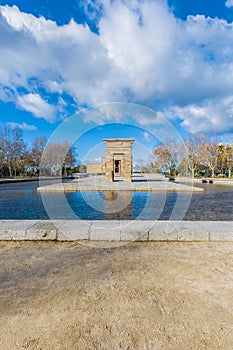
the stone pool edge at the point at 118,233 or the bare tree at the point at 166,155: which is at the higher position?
the bare tree at the point at 166,155

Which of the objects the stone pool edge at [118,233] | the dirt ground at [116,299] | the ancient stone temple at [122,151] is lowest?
the dirt ground at [116,299]

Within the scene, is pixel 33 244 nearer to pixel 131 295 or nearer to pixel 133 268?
pixel 133 268

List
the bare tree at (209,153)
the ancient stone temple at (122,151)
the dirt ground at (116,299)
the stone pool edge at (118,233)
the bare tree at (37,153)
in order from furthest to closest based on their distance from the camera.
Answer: the bare tree at (37,153) < the bare tree at (209,153) < the ancient stone temple at (122,151) < the stone pool edge at (118,233) < the dirt ground at (116,299)

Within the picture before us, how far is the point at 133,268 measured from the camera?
3018 millimetres

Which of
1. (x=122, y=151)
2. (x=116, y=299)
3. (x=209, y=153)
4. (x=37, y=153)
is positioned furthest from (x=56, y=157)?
(x=116, y=299)

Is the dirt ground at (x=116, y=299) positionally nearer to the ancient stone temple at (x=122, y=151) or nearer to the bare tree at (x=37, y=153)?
the ancient stone temple at (x=122, y=151)

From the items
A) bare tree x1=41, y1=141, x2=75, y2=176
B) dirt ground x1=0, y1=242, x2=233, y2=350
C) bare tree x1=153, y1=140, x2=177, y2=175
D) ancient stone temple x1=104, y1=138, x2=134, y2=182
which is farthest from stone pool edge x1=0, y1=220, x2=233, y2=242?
bare tree x1=153, y1=140, x2=177, y2=175

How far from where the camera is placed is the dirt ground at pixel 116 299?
1.77 m

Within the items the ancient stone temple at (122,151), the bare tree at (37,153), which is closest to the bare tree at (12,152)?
the bare tree at (37,153)

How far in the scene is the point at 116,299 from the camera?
230cm

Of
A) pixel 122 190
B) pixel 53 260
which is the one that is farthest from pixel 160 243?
pixel 122 190

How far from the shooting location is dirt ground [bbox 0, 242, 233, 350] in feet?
5.80

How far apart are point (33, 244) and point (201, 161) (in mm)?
44949

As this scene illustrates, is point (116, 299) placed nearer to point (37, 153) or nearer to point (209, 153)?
point (209, 153)
